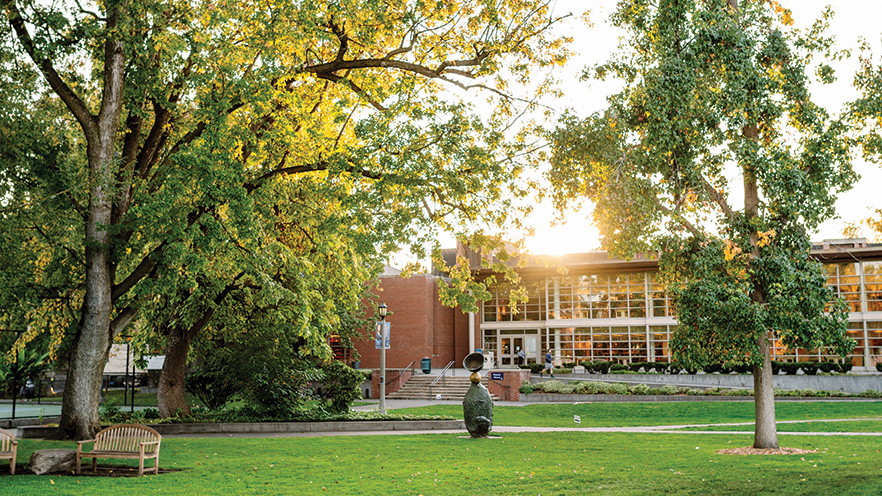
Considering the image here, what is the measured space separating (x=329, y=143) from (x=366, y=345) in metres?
33.6

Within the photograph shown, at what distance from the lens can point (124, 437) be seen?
11.9 meters

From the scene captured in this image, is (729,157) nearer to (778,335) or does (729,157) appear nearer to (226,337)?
(778,335)

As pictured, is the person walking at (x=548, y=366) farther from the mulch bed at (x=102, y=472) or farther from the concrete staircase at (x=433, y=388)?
the mulch bed at (x=102, y=472)

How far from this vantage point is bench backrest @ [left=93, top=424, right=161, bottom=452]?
11.7 meters

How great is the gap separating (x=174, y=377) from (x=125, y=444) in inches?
330

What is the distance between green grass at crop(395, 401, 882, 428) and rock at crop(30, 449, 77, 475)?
A: 14.8 meters

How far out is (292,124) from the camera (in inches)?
668

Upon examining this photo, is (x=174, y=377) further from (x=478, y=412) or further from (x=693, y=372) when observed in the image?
(x=693, y=372)

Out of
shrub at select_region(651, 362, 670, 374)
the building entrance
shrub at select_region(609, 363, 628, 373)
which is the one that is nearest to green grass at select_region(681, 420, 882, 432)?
shrub at select_region(651, 362, 670, 374)

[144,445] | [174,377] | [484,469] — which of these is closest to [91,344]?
[144,445]

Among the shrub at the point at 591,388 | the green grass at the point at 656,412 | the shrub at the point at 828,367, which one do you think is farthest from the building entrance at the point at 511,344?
the green grass at the point at 656,412

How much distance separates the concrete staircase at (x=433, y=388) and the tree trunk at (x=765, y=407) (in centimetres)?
2225

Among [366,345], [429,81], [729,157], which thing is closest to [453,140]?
[429,81]

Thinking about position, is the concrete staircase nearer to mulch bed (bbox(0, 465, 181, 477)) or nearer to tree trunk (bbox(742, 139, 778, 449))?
tree trunk (bbox(742, 139, 778, 449))
